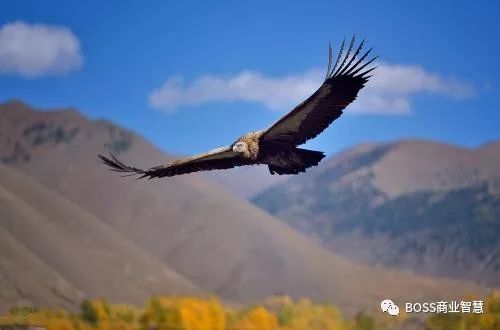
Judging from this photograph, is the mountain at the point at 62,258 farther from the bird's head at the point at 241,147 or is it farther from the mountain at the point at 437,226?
the bird's head at the point at 241,147

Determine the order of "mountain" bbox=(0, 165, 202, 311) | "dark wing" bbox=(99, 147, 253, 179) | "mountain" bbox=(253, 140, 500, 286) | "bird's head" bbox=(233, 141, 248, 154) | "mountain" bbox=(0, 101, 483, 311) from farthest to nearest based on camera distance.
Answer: "mountain" bbox=(253, 140, 500, 286), "mountain" bbox=(0, 101, 483, 311), "mountain" bbox=(0, 165, 202, 311), "dark wing" bbox=(99, 147, 253, 179), "bird's head" bbox=(233, 141, 248, 154)

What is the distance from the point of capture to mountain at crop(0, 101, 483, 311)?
12400 centimetres

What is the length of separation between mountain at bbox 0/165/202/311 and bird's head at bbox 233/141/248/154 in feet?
237

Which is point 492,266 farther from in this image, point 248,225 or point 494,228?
point 248,225

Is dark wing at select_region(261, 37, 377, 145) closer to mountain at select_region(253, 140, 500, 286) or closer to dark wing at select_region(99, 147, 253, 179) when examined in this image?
dark wing at select_region(99, 147, 253, 179)

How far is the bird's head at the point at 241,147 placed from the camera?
13305 millimetres

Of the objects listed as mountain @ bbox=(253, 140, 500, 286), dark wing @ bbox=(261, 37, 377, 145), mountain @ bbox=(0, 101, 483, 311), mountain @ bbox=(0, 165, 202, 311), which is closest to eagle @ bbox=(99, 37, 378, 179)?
dark wing @ bbox=(261, 37, 377, 145)

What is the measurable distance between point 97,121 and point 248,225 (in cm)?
3808

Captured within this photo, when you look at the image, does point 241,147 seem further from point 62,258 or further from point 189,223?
point 189,223

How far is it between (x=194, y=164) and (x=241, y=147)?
82.3 inches

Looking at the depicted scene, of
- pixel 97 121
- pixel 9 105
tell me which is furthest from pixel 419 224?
pixel 9 105

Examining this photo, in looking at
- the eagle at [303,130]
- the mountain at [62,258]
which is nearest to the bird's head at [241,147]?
the eagle at [303,130]

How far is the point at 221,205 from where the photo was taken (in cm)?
14562

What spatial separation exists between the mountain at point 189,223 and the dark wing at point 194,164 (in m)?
98.8
